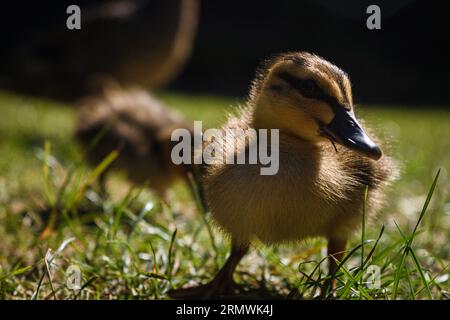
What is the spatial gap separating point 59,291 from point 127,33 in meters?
2.89

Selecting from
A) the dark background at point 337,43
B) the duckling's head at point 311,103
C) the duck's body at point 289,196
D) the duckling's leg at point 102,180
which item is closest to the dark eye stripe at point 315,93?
the duckling's head at point 311,103

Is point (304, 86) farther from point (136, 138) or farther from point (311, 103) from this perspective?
point (136, 138)

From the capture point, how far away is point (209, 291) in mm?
1515

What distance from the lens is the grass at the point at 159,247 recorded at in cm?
147

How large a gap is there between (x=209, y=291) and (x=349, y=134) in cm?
54

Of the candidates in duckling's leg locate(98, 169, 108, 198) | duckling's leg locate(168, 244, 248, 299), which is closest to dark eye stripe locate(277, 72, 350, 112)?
duckling's leg locate(168, 244, 248, 299)

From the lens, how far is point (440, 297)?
1.52m

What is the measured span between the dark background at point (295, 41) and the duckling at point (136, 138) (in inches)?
51.5

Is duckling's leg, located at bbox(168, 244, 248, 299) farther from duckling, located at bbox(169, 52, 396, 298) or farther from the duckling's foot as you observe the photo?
duckling, located at bbox(169, 52, 396, 298)

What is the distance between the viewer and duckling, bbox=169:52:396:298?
1.30 meters

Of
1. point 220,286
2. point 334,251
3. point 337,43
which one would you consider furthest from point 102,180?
point 337,43

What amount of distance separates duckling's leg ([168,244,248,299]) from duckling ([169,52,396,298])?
0.35 feet

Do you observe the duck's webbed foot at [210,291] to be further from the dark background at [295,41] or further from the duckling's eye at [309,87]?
A: the dark background at [295,41]
